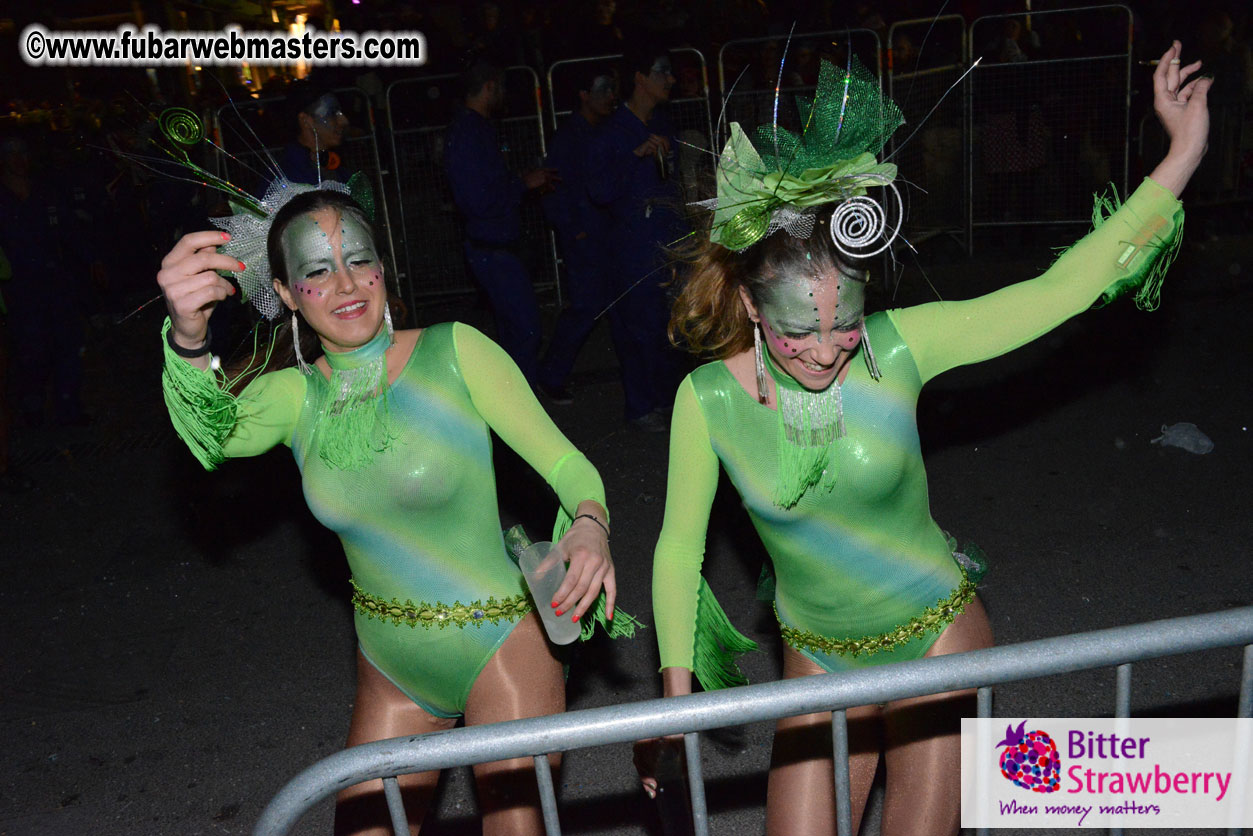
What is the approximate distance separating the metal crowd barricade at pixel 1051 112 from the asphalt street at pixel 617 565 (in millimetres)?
2059

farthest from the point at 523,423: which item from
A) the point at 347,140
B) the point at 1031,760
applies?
the point at 347,140

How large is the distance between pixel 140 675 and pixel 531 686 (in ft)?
9.68

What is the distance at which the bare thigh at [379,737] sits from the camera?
2.52m

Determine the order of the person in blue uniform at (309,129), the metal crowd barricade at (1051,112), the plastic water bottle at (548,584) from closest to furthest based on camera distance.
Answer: the plastic water bottle at (548,584), the person in blue uniform at (309,129), the metal crowd barricade at (1051,112)

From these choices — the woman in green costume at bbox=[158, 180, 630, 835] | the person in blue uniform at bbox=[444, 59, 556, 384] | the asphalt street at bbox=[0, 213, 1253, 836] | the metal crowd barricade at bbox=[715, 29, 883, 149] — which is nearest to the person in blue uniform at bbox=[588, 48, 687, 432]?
the person in blue uniform at bbox=[444, 59, 556, 384]

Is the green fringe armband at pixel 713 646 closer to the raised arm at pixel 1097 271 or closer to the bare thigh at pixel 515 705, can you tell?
the bare thigh at pixel 515 705

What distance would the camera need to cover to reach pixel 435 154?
9.88 m

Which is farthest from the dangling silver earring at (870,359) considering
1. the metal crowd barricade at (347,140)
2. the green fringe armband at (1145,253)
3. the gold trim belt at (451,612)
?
the metal crowd barricade at (347,140)

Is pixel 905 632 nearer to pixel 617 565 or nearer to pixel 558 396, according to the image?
pixel 617 565

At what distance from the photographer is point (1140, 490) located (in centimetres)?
542

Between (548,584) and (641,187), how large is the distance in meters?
4.60

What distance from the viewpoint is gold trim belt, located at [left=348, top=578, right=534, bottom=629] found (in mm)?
2590

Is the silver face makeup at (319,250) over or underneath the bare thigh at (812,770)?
over

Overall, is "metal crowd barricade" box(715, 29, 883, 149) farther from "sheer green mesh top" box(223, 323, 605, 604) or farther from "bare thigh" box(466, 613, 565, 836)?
"bare thigh" box(466, 613, 565, 836)
